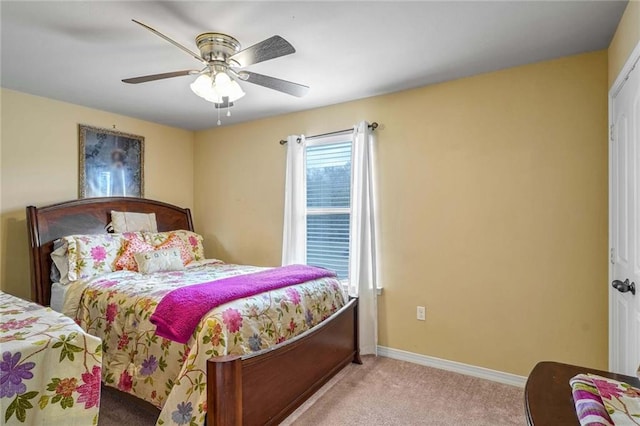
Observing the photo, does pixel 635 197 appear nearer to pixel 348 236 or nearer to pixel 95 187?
pixel 348 236

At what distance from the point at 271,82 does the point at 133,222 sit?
2.34m

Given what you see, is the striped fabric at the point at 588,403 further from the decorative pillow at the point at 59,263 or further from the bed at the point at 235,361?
the decorative pillow at the point at 59,263

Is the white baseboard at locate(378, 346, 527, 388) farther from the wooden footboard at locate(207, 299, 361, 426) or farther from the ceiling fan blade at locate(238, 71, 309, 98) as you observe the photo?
the ceiling fan blade at locate(238, 71, 309, 98)

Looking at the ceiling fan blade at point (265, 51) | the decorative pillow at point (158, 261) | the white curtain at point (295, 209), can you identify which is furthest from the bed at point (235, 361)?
the ceiling fan blade at point (265, 51)

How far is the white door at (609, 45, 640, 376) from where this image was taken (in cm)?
162

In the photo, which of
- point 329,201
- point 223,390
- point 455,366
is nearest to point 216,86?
point 223,390

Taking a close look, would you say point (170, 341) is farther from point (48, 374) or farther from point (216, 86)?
point (216, 86)

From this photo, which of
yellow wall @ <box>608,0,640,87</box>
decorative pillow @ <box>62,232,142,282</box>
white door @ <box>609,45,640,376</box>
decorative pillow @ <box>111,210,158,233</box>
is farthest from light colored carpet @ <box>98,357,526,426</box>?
yellow wall @ <box>608,0,640,87</box>

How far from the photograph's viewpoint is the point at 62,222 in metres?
3.06

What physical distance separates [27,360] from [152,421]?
145 cm

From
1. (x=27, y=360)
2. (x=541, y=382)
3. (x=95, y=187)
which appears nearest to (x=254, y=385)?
(x=27, y=360)

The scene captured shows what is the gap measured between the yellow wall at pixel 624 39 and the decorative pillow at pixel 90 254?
152 inches

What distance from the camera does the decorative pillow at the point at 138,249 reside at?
120 inches

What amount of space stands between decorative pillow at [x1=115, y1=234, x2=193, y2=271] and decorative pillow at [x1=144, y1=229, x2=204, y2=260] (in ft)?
0.14
